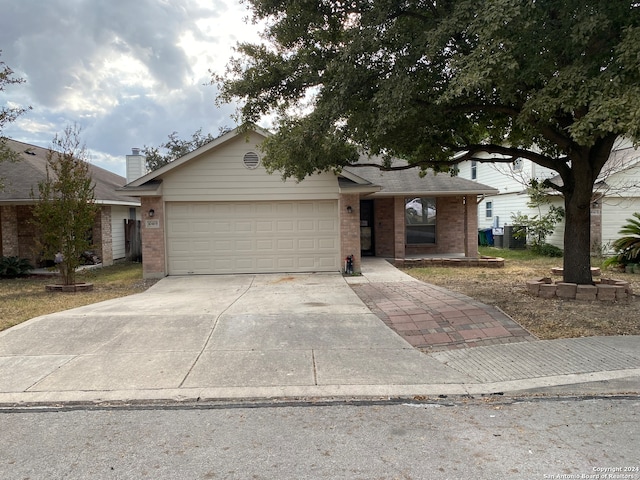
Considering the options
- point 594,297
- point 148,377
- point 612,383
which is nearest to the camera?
point 612,383

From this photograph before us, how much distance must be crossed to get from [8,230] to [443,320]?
15.1m

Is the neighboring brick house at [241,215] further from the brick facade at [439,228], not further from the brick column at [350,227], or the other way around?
the brick facade at [439,228]

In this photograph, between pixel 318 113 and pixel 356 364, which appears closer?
pixel 356 364

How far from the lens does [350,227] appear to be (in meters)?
13.0

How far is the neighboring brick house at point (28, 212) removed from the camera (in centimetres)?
1502

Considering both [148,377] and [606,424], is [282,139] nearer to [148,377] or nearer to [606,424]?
[148,377]

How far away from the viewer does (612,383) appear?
499cm

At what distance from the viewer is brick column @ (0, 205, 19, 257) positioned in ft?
51.6

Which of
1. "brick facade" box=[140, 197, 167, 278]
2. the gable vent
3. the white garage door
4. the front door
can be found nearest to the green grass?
the front door

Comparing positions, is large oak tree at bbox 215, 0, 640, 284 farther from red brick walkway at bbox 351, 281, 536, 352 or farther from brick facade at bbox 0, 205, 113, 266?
brick facade at bbox 0, 205, 113, 266

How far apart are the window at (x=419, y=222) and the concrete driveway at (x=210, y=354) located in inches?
343

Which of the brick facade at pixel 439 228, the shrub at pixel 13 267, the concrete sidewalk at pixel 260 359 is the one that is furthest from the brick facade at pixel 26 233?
the brick facade at pixel 439 228

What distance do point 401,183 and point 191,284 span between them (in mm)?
8179

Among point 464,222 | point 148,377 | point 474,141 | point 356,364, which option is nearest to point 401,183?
point 464,222
